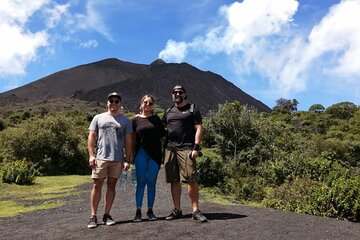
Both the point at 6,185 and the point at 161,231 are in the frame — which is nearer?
the point at 161,231

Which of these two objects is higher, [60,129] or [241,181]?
[60,129]

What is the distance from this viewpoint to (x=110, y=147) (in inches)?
247

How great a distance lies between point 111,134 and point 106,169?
1.69 ft

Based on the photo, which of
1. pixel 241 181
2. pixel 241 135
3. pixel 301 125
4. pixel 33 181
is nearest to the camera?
pixel 241 181

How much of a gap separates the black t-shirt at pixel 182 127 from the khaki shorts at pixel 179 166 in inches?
4.1

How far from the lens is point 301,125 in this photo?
71875 millimetres

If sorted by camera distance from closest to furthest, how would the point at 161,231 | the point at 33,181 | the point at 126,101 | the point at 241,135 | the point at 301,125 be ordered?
the point at 161,231
the point at 33,181
the point at 241,135
the point at 301,125
the point at 126,101

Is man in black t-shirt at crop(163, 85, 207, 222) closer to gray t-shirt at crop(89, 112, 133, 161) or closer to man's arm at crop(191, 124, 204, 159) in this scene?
man's arm at crop(191, 124, 204, 159)

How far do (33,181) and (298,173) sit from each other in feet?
36.3

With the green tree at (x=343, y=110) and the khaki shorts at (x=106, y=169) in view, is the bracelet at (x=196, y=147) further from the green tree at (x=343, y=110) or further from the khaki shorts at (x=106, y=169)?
the green tree at (x=343, y=110)

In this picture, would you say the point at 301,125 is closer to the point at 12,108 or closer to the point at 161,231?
the point at 12,108

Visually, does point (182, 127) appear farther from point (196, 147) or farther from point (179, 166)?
point (179, 166)

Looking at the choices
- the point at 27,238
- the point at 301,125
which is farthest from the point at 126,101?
the point at 27,238

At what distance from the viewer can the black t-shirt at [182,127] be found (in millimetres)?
6422
